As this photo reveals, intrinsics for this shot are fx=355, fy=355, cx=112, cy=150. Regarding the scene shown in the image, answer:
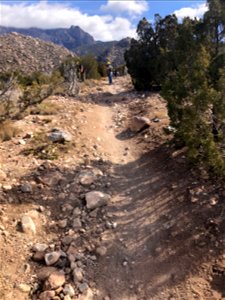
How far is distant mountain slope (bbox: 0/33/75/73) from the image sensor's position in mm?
51344

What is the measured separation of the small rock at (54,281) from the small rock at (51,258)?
0.27 meters

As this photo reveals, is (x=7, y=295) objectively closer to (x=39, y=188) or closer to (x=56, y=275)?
(x=56, y=275)

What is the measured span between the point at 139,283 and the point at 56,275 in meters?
1.22

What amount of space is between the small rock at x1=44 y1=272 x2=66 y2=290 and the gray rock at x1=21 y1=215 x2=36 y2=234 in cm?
112

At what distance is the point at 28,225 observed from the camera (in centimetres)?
617

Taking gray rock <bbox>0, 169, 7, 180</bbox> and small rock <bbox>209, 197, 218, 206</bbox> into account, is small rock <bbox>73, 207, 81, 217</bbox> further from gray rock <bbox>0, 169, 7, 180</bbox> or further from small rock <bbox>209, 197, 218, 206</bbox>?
small rock <bbox>209, 197, 218, 206</bbox>

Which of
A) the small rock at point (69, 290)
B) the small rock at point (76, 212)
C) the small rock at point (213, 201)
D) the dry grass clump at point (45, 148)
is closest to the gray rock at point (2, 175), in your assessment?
the dry grass clump at point (45, 148)

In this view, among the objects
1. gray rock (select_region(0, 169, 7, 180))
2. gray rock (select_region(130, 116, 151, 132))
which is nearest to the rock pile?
gray rock (select_region(0, 169, 7, 180))

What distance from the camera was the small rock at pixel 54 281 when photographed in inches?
198

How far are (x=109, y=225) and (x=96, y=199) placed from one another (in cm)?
77

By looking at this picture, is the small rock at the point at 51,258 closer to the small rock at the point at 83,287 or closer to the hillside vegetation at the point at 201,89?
the small rock at the point at 83,287

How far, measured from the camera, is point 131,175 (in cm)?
834

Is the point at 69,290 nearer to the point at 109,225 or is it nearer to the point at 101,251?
the point at 101,251

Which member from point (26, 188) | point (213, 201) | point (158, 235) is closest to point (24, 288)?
point (158, 235)
